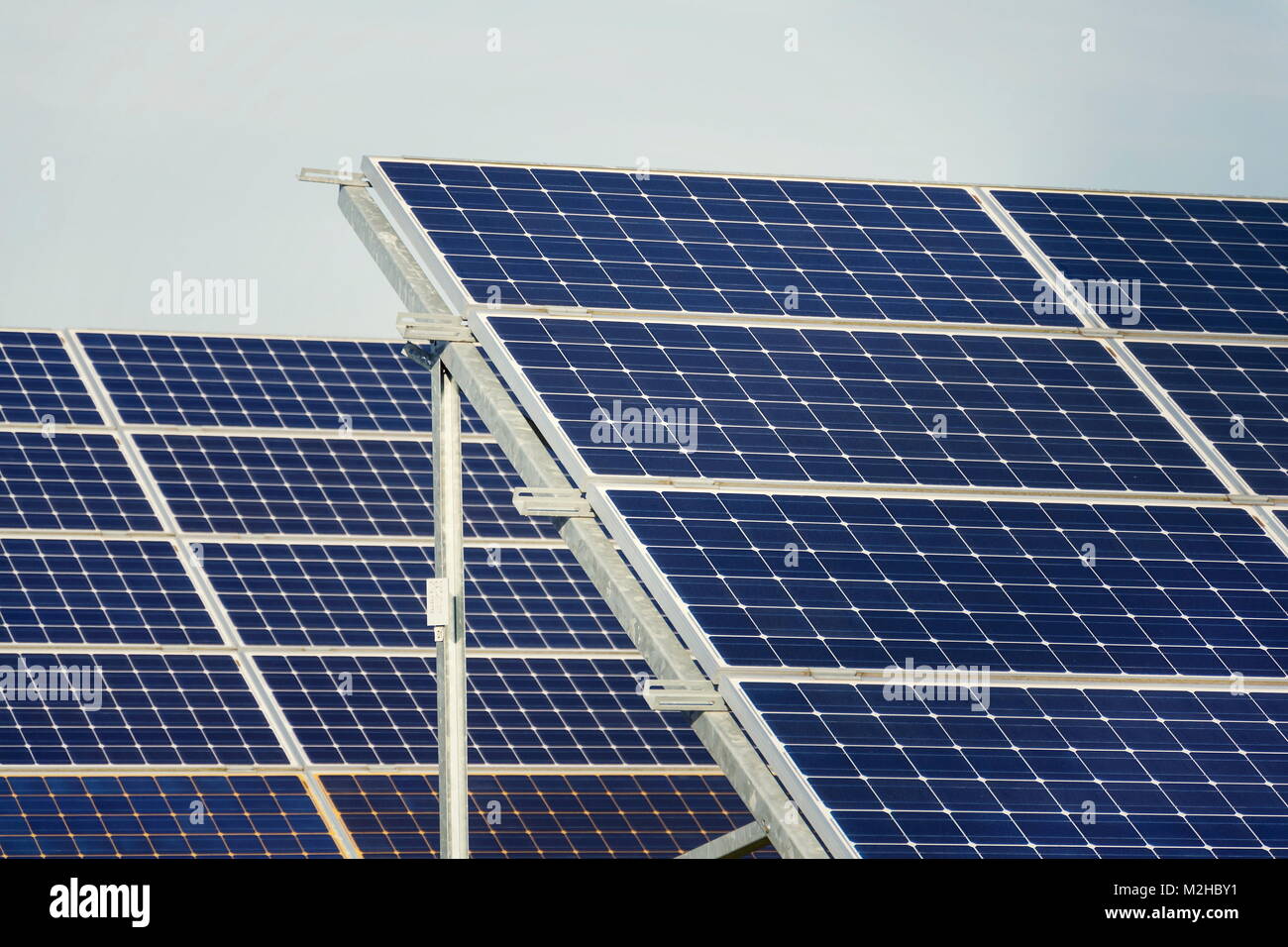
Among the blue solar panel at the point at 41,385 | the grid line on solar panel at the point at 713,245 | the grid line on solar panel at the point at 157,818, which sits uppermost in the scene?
the blue solar panel at the point at 41,385

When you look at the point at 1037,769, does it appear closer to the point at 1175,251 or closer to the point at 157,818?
the point at 1175,251

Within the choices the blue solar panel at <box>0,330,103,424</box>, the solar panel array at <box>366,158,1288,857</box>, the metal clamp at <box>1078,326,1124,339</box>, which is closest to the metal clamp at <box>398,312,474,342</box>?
the solar panel array at <box>366,158,1288,857</box>

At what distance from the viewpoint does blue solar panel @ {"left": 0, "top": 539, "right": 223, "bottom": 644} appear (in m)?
33.2

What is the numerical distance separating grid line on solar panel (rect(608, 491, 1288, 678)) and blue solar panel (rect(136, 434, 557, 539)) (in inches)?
568

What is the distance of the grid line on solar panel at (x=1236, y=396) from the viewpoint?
24312 mm

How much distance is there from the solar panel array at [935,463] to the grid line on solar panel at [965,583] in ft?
0.12

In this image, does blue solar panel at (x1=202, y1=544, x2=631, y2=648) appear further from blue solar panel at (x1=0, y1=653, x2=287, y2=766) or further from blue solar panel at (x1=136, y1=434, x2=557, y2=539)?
blue solar panel at (x1=0, y1=653, x2=287, y2=766)

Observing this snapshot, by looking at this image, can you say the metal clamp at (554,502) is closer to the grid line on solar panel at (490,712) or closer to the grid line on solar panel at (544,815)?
the grid line on solar panel at (544,815)

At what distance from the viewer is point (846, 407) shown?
23.5 metres

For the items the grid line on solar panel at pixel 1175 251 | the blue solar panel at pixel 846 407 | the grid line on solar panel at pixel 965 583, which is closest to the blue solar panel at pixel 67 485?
the blue solar panel at pixel 846 407

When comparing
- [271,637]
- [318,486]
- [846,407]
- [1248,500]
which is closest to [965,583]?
[846,407]

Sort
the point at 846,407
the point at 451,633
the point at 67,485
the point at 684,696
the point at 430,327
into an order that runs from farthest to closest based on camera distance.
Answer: the point at 67,485 → the point at 451,633 → the point at 430,327 → the point at 846,407 → the point at 684,696

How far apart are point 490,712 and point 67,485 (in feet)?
30.3

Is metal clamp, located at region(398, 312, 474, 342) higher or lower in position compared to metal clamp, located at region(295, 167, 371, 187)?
lower
